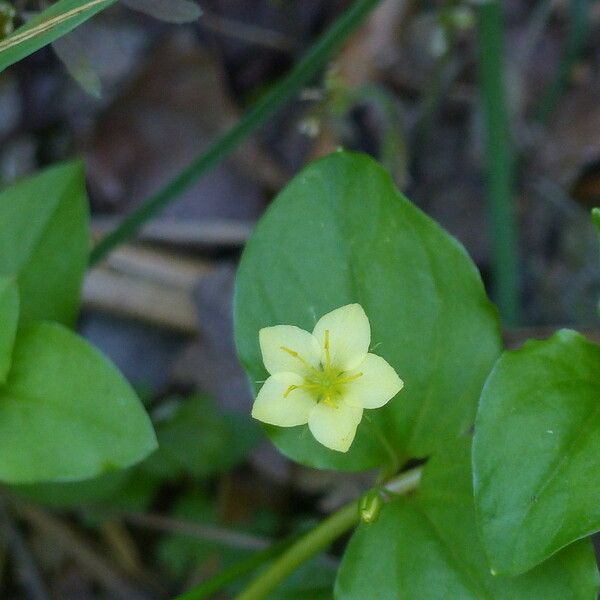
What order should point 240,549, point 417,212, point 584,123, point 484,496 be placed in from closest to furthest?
point 484,496 < point 417,212 < point 240,549 < point 584,123

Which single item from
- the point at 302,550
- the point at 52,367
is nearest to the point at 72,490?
the point at 52,367

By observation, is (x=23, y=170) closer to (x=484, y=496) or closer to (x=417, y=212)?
(x=417, y=212)

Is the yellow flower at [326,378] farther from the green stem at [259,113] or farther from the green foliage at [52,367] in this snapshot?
the green stem at [259,113]

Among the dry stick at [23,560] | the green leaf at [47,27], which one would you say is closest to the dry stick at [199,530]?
the dry stick at [23,560]

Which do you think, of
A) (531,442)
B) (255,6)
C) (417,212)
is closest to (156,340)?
(255,6)

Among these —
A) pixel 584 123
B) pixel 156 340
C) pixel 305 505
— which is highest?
pixel 584 123

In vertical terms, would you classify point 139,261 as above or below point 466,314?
below

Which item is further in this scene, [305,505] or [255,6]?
[255,6]

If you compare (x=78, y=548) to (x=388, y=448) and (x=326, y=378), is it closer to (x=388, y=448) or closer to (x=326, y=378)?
(x=388, y=448)

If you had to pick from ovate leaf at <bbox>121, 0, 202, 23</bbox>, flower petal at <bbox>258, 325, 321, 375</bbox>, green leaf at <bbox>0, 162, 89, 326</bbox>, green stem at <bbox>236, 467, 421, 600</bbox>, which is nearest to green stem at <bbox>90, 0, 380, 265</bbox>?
green leaf at <bbox>0, 162, 89, 326</bbox>
